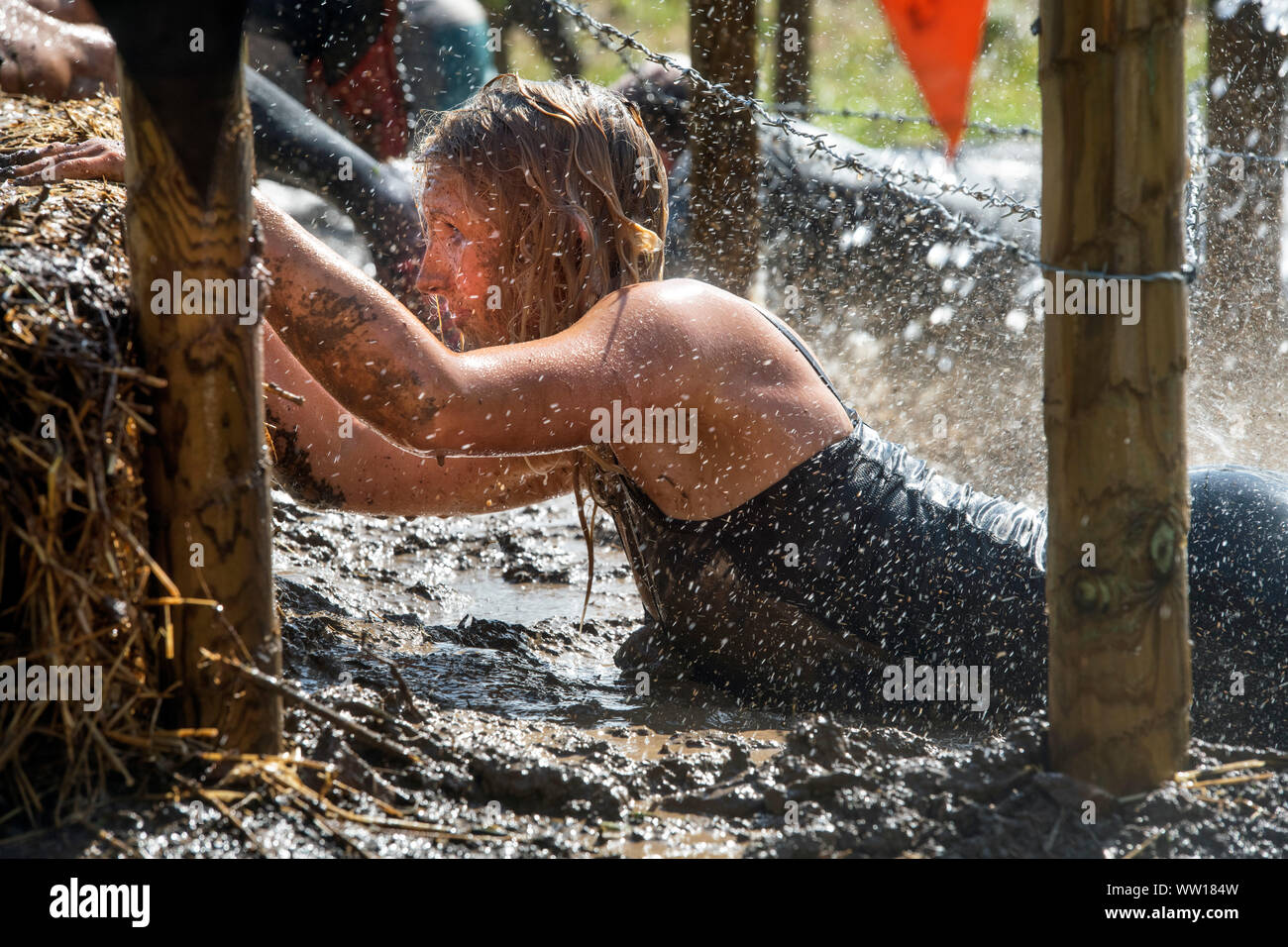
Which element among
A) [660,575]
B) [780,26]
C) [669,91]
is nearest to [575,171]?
[660,575]

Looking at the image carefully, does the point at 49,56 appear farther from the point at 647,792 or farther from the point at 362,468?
the point at 647,792

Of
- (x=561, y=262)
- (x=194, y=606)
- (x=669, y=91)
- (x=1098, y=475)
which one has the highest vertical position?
(x=669, y=91)

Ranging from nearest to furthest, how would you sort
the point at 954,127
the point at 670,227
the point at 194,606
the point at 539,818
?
the point at 194,606 → the point at 539,818 → the point at 954,127 → the point at 670,227

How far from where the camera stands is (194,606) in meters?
1.80

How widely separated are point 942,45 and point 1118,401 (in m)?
3.08

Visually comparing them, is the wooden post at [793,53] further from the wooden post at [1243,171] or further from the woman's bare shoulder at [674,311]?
the woman's bare shoulder at [674,311]

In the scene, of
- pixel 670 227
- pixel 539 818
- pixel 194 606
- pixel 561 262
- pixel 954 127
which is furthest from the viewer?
pixel 670 227

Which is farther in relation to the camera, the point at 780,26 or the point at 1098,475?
the point at 780,26

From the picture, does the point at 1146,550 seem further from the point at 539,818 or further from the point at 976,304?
the point at 976,304

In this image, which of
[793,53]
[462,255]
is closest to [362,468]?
[462,255]

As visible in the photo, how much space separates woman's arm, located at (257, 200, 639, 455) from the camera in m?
2.10

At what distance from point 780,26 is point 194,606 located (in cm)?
475

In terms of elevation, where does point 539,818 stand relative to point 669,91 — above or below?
below

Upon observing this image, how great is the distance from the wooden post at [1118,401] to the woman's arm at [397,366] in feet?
2.90
